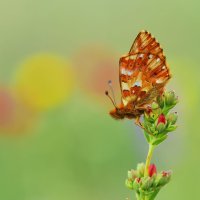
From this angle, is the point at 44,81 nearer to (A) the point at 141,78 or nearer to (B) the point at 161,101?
(A) the point at 141,78

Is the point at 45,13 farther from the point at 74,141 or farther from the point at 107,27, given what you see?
the point at 74,141

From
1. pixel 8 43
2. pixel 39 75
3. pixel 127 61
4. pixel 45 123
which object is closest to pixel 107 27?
pixel 8 43

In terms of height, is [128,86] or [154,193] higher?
[128,86]

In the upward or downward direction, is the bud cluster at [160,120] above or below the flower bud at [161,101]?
below

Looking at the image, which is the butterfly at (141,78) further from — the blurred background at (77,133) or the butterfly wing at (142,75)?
the blurred background at (77,133)

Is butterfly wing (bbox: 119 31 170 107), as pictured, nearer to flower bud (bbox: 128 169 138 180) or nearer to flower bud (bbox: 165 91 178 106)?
flower bud (bbox: 165 91 178 106)

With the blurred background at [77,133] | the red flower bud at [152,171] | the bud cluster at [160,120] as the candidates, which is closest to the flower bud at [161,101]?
the bud cluster at [160,120]

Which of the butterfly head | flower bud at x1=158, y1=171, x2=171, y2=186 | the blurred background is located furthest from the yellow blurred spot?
flower bud at x1=158, y1=171, x2=171, y2=186

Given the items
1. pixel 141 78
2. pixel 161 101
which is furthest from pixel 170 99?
→ pixel 141 78
